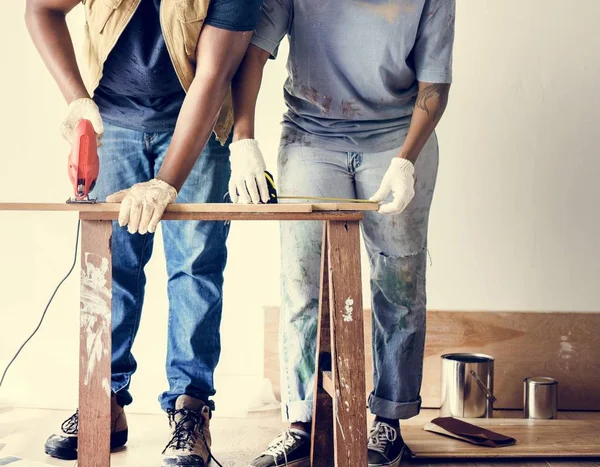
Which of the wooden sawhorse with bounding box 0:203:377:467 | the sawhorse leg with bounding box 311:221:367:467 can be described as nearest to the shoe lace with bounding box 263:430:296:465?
the wooden sawhorse with bounding box 0:203:377:467

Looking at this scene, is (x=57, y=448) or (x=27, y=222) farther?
(x=27, y=222)

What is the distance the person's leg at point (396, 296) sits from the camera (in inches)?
79.5

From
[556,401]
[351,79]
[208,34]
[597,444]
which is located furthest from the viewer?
[556,401]

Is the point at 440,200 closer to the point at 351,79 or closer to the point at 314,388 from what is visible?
the point at 351,79

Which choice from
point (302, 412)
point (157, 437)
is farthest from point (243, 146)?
point (157, 437)

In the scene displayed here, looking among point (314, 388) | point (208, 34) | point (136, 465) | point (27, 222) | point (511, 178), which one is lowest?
point (136, 465)

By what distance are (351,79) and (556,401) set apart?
131cm

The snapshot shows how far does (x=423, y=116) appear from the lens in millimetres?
1974

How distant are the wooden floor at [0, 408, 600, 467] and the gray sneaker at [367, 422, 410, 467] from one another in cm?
9

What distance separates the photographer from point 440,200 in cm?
278

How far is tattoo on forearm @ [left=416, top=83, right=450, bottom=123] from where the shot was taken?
1.99 m

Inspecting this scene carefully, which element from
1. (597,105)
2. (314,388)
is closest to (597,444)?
(314,388)

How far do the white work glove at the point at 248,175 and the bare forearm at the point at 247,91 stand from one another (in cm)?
5

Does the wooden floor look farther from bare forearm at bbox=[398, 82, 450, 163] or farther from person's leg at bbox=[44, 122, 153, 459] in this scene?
bare forearm at bbox=[398, 82, 450, 163]
